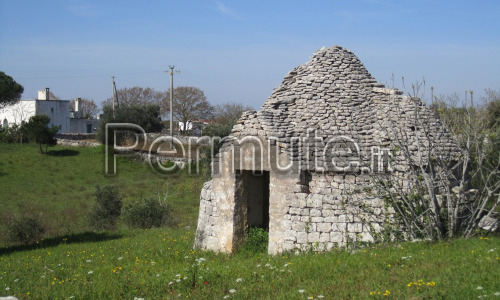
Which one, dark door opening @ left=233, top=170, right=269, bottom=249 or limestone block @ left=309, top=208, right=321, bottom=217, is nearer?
limestone block @ left=309, top=208, right=321, bottom=217

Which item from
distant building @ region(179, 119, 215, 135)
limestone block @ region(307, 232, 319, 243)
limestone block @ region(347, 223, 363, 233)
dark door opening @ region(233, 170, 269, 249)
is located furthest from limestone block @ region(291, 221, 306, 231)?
distant building @ region(179, 119, 215, 135)

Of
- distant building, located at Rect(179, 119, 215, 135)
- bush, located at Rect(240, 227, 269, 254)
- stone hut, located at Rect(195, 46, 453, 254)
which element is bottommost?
bush, located at Rect(240, 227, 269, 254)

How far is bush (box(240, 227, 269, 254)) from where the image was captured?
11.2m

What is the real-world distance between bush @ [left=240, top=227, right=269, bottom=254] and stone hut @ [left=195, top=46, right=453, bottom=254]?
15 cm

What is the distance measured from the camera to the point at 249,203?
1245cm

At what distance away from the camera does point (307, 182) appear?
10.6m

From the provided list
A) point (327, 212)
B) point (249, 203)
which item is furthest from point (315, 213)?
point (249, 203)

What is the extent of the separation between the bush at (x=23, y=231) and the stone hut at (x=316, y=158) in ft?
24.4

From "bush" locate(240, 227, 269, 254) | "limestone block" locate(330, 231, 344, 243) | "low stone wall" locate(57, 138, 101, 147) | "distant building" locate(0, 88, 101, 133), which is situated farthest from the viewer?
"distant building" locate(0, 88, 101, 133)

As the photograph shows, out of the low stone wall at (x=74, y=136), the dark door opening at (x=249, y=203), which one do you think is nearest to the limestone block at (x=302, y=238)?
the dark door opening at (x=249, y=203)

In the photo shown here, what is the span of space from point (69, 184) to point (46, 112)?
2884cm

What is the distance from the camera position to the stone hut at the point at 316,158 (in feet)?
33.6

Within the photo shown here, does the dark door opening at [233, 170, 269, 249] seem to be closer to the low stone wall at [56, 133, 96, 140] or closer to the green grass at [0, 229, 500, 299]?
the green grass at [0, 229, 500, 299]

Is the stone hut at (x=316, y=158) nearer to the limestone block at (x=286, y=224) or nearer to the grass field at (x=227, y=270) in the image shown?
the limestone block at (x=286, y=224)
